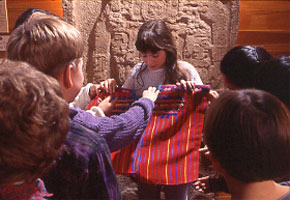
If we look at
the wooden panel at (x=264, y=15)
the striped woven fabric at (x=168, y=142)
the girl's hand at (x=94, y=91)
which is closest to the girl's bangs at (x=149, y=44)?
the striped woven fabric at (x=168, y=142)

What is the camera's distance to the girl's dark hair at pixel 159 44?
160 cm

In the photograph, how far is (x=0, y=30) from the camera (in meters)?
2.17

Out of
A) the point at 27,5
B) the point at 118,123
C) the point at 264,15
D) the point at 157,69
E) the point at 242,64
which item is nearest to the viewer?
the point at 118,123

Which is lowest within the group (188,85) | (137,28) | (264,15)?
(188,85)

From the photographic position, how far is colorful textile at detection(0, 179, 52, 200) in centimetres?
61

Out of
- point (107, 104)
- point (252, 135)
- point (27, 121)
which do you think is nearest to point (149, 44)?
point (107, 104)

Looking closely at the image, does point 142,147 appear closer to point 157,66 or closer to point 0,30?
point 157,66

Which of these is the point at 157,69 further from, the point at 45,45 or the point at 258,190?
the point at 258,190

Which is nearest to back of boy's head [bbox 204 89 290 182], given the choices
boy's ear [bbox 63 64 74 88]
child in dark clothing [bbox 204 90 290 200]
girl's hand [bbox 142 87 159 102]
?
child in dark clothing [bbox 204 90 290 200]

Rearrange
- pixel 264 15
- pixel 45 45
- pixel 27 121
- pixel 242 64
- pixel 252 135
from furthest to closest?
1. pixel 264 15
2. pixel 242 64
3. pixel 45 45
4. pixel 252 135
5. pixel 27 121

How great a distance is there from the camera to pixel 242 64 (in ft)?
4.43

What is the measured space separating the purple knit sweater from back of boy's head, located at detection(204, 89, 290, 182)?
40 centimetres

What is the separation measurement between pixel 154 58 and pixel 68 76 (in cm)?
85

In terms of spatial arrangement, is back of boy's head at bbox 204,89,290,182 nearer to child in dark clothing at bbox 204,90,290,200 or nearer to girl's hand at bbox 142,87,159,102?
child in dark clothing at bbox 204,90,290,200
